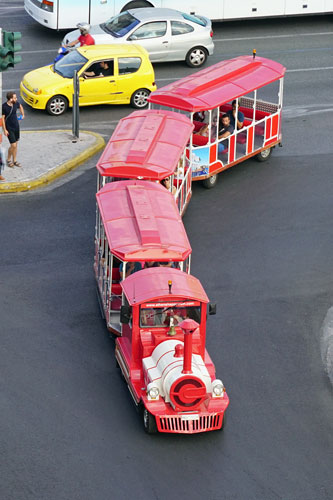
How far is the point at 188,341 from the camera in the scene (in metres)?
11.4

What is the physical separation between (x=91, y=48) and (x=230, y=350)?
Answer: 1182 centimetres

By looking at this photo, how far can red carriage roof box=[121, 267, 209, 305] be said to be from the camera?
478 inches

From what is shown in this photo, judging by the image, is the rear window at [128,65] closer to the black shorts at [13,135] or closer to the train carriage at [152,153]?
the black shorts at [13,135]

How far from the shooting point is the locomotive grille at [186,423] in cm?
1176

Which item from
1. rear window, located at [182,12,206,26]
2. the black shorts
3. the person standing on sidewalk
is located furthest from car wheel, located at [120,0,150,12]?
the black shorts

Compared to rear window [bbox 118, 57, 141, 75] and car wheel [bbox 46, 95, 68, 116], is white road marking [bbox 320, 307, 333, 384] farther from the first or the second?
car wheel [bbox 46, 95, 68, 116]

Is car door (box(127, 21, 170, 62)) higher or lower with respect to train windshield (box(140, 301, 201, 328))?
higher

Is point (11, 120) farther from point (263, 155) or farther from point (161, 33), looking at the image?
point (161, 33)

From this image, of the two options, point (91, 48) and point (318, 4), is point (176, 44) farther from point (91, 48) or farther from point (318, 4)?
point (318, 4)

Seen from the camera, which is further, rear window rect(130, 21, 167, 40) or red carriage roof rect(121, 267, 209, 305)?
rear window rect(130, 21, 167, 40)

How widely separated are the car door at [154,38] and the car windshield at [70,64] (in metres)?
2.35

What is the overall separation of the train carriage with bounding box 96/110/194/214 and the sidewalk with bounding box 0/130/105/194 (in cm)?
275

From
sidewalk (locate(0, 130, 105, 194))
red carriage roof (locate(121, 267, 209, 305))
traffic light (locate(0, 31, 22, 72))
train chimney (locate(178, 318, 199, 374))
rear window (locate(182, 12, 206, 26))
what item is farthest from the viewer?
rear window (locate(182, 12, 206, 26))

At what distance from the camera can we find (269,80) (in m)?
20.0
